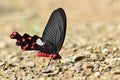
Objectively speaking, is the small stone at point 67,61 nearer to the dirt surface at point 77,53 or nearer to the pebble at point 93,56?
the dirt surface at point 77,53

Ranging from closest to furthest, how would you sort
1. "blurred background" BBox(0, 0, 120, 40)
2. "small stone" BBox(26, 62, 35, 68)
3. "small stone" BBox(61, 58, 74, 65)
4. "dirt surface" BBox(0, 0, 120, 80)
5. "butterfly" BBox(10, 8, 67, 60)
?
"butterfly" BBox(10, 8, 67, 60) → "dirt surface" BBox(0, 0, 120, 80) → "small stone" BBox(61, 58, 74, 65) → "small stone" BBox(26, 62, 35, 68) → "blurred background" BBox(0, 0, 120, 40)

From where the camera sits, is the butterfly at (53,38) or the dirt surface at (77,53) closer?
the butterfly at (53,38)

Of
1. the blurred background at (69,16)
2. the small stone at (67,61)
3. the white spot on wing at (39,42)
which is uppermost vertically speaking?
the blurred background at (69,16)

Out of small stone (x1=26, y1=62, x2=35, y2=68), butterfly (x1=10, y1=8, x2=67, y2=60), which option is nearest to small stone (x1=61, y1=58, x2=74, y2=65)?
small stone (x1=26, y1=62, x2=35, y2=68)

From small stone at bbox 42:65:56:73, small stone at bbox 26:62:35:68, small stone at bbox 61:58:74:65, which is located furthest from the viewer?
small stone at bbox 26:62:35:68

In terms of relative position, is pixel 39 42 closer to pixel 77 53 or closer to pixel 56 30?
pixel 56 30

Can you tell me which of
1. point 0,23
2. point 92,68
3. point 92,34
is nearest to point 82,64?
point 92,68

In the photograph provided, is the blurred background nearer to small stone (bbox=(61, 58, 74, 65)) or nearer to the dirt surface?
the dirt surface

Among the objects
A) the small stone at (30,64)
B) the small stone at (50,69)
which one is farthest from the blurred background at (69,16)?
the small stone at (50,69)
